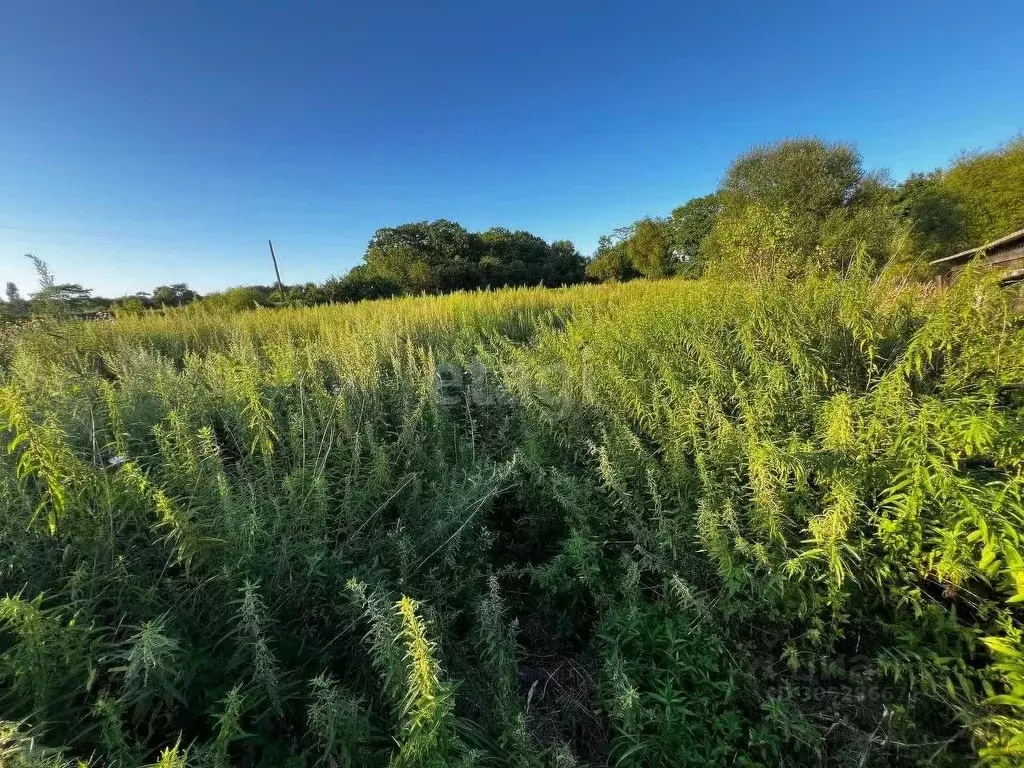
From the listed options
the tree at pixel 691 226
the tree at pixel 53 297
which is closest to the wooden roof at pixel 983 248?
the tree at pixel 53 297

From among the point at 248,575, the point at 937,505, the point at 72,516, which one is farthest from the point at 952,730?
the point at 72,516

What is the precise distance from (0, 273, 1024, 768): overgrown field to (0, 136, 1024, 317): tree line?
1993 millimetres

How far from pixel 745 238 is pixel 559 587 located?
13.9ft

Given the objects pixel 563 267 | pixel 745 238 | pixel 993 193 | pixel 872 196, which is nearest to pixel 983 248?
pixel 745 238

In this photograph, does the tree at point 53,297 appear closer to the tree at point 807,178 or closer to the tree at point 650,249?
the tree at point 807,178

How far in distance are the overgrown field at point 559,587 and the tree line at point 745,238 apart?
1.99m

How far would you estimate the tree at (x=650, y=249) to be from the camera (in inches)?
1084

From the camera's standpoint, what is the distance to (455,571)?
1680 mm

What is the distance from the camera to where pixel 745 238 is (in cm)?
426

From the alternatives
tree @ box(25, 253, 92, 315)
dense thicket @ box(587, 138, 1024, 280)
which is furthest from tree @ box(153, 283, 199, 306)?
dense thicket @ box(587, 138, 1024, 280)

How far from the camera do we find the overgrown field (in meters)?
1.01

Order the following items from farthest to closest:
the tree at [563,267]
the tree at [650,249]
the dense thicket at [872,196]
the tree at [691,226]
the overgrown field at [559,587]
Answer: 1. the tree at [563,267]
2. the tree at [650,249]
3. the tree at [691,226]
4. the dense thicket at [872,196]
5. the overgrown field at [559,587]

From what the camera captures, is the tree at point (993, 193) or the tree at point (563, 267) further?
the tree at point (563, 267)

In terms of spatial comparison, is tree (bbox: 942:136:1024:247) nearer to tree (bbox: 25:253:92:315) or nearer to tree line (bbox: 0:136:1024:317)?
tree line (bbox: 0:136:1024:317)
